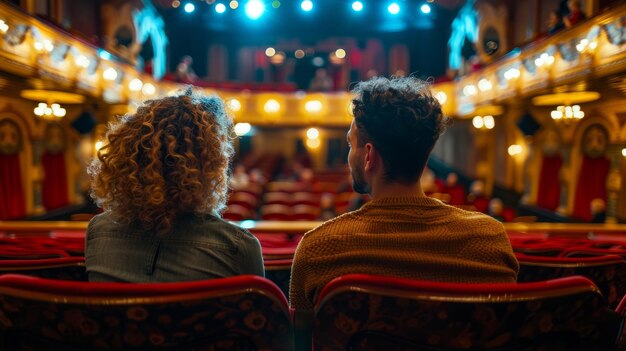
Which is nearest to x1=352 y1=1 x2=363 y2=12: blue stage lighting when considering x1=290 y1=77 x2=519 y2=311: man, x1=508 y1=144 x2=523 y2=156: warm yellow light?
x1=508 y1=144 x2=523 y2=156: warm yellow light

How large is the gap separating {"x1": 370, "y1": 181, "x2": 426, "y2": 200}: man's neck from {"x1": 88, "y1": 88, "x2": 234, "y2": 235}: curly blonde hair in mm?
496

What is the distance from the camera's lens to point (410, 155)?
4.32 feet

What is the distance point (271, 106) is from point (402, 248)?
50.1 ft

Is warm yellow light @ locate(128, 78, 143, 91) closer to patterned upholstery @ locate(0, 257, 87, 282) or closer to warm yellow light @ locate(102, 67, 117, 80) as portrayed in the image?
warm yellow light @ locate(102, 67, 117, 80)

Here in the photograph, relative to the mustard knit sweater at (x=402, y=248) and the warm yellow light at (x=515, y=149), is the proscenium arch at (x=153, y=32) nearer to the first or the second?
the warm yellow light at (x=515, y=149)

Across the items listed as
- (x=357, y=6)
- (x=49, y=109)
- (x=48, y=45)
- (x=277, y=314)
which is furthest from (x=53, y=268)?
(x=357, y=6)

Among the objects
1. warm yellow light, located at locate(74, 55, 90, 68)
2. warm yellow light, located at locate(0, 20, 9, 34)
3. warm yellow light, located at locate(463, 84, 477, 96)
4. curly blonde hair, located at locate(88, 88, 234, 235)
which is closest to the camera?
curly blonde hair, located at locate(88, 88, 234, 235)

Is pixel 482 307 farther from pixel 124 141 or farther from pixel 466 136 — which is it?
pixel 466 136

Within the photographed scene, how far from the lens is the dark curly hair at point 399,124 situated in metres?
1.30

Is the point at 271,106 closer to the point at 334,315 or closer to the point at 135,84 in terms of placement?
the point at 135,84

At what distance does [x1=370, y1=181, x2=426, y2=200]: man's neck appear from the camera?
1333 mm

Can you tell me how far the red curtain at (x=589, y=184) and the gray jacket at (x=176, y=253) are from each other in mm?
10999

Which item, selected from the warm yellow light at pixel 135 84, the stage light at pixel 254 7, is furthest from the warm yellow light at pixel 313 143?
the warm yellow light at pixel 135 84

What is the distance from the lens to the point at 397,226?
1270 mm
